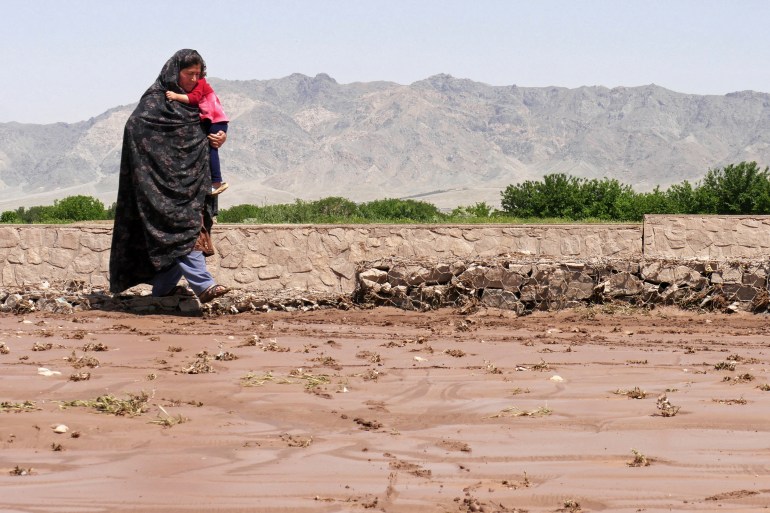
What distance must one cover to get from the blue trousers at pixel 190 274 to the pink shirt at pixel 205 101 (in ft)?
4.15

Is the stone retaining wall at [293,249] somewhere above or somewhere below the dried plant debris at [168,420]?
above

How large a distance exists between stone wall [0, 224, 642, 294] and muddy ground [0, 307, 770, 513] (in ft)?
10.5

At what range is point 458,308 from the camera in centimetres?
1012

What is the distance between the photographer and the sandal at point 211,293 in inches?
368

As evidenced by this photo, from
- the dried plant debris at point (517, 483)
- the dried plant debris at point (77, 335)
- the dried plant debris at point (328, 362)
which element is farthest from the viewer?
the dried plant debris at point (77, 335)

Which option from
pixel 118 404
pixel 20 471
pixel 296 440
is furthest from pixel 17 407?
pixel 296 440

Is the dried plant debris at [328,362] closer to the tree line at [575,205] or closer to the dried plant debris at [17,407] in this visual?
the dried plant debris at [17,407]

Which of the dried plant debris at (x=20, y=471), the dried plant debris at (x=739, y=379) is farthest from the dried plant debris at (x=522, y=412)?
the dried plant debris at (x=20, y=471)

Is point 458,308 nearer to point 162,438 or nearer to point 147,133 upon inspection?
point 147,133

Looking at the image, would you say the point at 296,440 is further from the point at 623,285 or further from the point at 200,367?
the point at 623,285

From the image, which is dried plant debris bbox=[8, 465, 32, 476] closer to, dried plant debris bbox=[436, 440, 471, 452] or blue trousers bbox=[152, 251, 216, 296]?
dried plant debris bbox=[436, 440, 471, 452]

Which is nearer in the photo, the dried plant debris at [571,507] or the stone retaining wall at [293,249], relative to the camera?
the dried plant debris at [571,507]

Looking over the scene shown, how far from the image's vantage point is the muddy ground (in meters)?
3.82

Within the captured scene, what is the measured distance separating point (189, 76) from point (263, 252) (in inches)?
104
